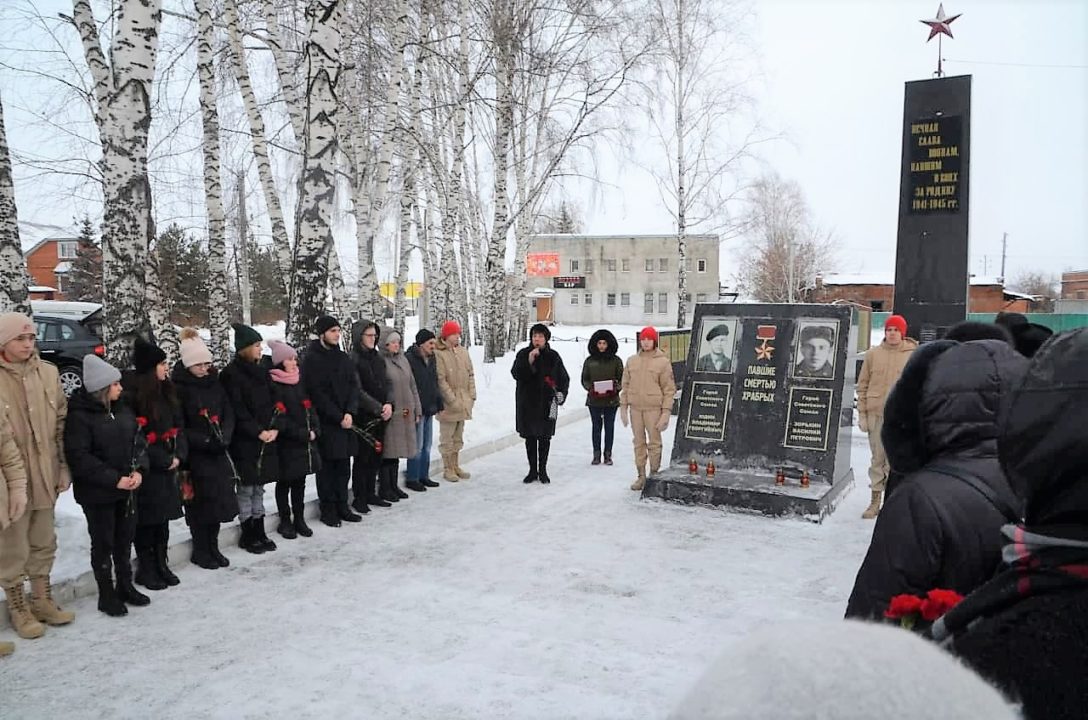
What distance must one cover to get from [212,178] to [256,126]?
1274 mm

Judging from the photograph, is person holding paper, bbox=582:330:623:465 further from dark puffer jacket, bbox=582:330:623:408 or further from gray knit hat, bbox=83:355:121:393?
gray knit hat, bbox=83:355:121:393

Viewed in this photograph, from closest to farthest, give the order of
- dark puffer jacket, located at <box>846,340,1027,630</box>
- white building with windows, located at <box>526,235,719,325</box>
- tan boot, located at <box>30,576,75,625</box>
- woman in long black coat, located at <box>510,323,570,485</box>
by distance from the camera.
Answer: dark puffer jacket, located at <box>846,340,1027,630</box>
tan boot, located at <box>30,576,75,625</box>
woman in long black coat, located at <box>510,323,570,485</box>
white building with windows, located at <box>526,235,719,325</box>

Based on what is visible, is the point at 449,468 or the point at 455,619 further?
the point at 449,468

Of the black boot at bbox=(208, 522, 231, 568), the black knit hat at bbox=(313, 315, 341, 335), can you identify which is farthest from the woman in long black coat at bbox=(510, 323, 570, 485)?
the black boot at bbox=(208, 522, 231, 568)

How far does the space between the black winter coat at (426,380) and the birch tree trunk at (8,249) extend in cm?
368

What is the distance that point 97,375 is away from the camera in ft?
15.7

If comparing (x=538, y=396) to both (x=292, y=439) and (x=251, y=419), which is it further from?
(x=251, y=419)

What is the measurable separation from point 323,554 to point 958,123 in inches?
410

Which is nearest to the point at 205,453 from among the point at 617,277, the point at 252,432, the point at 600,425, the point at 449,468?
the point at 252,432

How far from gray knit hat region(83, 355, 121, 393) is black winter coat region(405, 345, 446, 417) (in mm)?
3801

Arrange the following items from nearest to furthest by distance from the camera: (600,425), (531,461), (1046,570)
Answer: (1046,570)
(531,461)
(600,425)

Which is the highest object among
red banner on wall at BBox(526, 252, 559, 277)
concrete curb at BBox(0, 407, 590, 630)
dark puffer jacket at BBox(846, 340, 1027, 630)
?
red banner on wall at BBox(526, 252, 559, 277)

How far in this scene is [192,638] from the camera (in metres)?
4.51

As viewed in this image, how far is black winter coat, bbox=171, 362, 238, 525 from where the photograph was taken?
18.3 ft
